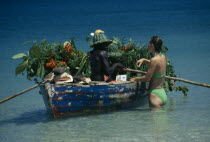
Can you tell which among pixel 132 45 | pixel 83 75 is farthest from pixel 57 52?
pixel 132 45

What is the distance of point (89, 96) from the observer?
9789mm

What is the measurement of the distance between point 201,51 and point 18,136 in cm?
1303

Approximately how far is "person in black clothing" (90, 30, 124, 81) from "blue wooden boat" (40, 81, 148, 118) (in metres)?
0.30

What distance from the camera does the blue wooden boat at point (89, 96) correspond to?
31.0 ft

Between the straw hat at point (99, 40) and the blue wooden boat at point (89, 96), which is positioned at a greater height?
the straw hat at point (99, 40)

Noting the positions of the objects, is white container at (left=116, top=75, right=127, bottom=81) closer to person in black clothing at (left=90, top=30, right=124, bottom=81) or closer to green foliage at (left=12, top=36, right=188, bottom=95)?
person in black clothing at (left=90, top=30, right=124, bottom=81)

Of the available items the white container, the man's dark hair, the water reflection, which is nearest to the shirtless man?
the man's dark hair

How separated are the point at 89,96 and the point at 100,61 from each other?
0.70 meters

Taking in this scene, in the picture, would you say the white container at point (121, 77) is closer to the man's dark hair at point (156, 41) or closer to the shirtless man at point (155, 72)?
the shirtless man at point (155, 72)

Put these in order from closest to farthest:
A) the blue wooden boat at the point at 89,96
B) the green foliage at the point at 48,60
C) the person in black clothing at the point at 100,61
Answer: the blue wooden boat at the point at 89,96, the person in black clothing at the point at 100,61, the green foliage at the point at 48,60

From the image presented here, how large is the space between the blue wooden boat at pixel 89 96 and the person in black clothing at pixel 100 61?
304 millimetres

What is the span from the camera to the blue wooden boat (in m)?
9.46

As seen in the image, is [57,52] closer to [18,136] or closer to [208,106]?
[18,136]

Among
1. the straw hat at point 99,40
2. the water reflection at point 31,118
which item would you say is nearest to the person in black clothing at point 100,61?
the straw hat at point 99,40
